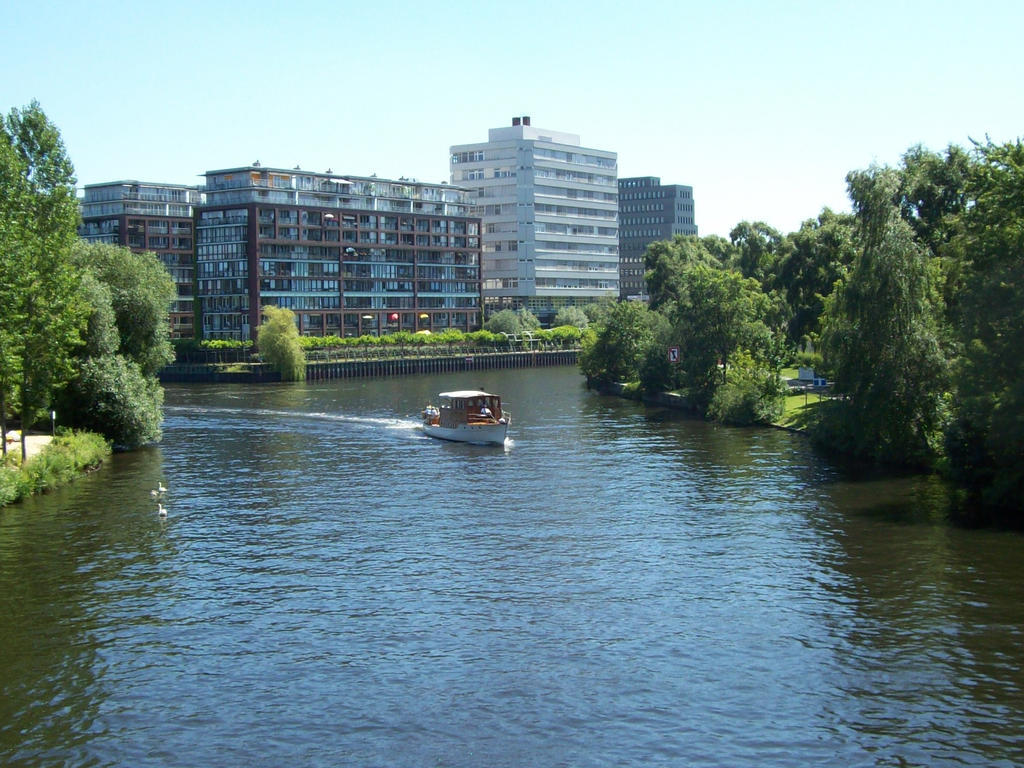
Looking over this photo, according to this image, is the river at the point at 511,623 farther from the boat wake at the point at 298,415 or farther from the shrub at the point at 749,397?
the boat wake at the point at 298,415

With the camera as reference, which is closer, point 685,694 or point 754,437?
point 685,694

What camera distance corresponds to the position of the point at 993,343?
4859cm

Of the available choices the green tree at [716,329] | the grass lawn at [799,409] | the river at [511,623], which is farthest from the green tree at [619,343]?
the river at [511,623]

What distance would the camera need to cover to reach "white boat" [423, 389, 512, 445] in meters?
81.0

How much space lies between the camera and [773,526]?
162 feet

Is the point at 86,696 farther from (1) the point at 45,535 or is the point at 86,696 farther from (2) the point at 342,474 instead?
(2) the point at 342,474

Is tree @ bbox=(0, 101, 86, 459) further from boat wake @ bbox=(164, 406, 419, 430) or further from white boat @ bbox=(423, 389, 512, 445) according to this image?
boat wake @ bbox=(164, 406, 419, 430)

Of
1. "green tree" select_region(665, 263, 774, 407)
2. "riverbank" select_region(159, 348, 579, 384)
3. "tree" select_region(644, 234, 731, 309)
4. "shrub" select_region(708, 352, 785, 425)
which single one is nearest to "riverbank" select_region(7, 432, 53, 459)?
"shrub" select_region(708, 352, 785, 425)

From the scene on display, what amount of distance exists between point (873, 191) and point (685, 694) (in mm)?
46240

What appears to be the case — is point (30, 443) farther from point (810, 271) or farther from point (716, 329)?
point (810, 271)

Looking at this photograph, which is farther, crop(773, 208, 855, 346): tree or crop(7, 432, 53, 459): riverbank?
crop(773, 208, 855, 346): tree

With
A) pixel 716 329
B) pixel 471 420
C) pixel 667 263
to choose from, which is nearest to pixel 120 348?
pixel 471 420

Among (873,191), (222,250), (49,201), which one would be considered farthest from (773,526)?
(222,250)

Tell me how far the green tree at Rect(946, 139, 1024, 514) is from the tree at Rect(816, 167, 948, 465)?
825cm
